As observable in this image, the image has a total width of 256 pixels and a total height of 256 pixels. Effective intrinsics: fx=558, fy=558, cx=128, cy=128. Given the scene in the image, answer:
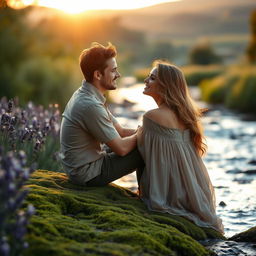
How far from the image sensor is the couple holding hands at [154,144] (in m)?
4.96

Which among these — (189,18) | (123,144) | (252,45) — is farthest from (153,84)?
(189,18)

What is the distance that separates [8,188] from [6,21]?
1063 centimetres

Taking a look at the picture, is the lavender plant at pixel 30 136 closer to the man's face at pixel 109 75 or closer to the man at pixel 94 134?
the man at pixel 94 134

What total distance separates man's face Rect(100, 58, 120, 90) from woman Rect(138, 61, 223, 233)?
12.6 inches

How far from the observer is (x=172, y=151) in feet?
16.5

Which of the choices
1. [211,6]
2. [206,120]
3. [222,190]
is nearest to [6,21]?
[206,120]

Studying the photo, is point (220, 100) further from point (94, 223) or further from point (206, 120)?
point (94, 223)

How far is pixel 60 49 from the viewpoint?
55.6 ft

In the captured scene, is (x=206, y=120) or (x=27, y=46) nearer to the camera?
(x=27, y=46)

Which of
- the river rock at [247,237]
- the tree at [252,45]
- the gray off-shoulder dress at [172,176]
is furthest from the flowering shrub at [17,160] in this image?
the tree at [252,45]

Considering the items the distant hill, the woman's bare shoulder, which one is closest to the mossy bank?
the woman's bare shoulder

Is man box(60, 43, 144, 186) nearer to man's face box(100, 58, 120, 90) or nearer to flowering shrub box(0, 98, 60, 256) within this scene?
man's face box(100, 58, 120, 90)

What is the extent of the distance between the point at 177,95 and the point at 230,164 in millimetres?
4784

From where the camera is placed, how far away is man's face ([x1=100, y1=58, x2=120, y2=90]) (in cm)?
499
